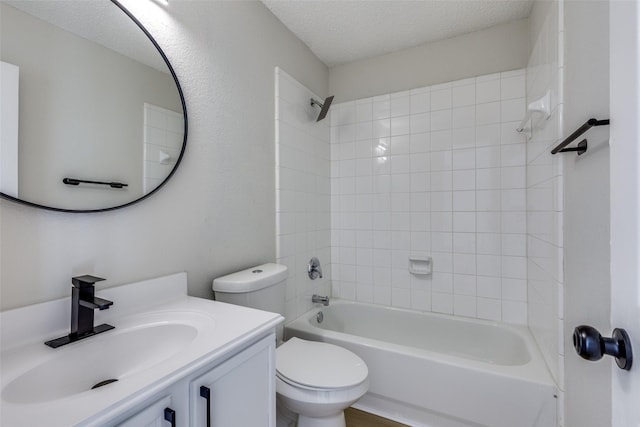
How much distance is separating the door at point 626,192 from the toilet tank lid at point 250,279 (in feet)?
3.92

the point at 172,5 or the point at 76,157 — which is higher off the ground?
the point at 172,5

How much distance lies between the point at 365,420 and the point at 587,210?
154 centimetres

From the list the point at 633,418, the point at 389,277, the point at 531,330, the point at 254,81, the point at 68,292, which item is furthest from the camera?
the point at 389,277

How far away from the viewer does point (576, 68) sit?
1082mm

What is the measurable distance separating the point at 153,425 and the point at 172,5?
148cm

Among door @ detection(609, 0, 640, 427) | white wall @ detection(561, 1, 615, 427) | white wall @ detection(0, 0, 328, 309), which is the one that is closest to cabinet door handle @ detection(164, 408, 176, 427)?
white wall @ detection(0, 0, 328, 309)

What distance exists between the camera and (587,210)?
A: 3.20ft

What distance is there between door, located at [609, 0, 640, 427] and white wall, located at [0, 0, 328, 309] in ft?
4.32

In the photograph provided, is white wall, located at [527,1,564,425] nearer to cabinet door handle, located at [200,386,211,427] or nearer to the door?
the door

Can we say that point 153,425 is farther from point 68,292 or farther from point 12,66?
point 12,66

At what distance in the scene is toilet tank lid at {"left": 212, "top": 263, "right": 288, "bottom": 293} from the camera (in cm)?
131

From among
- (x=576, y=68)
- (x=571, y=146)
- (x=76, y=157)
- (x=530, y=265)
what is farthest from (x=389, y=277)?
(x=76, y=157)

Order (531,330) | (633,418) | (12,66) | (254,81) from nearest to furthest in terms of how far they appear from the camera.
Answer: (633,418) < (12,66) < (254,81) < (531,330)

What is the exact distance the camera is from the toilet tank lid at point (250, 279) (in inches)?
51.7
